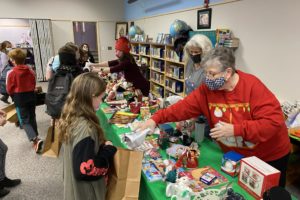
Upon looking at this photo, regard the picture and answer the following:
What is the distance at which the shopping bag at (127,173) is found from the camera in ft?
4.17

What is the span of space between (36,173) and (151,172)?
2.13 m

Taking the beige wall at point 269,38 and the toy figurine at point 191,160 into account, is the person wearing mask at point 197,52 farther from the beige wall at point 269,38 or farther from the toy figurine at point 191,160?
the beige wall at point 269,38

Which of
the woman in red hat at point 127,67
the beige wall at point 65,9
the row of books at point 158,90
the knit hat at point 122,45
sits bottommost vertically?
the row of books at point 158,90

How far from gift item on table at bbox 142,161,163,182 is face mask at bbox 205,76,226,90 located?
64 cm

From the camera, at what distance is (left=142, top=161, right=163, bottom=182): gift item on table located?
1.36 m

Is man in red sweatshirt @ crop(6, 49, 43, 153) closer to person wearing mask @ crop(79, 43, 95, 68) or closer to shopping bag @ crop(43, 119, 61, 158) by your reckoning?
shopping bag @ crop(43, 119, 61, 158)

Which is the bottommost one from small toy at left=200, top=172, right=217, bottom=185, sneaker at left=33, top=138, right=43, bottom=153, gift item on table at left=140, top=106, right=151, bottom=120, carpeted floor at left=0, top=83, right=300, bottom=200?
carpeted floor at left=0, top=83, right=300, bottom=200

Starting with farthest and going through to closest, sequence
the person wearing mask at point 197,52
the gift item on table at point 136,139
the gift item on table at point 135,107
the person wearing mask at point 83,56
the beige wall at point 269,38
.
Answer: the person wearing mask at point 83,56
the beige wall at point 269,38
the gift item on table at point 135,107
the person wearing mask at point 197,52
the gift item on table at point 136,139

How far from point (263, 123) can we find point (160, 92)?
5.10 metres

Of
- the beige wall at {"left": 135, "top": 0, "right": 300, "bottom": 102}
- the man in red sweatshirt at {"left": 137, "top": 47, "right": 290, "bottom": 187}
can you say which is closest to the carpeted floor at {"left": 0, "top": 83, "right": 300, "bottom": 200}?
the beige wall at {"left": 135, "top": 0, "right": 300, "bottom": 102}

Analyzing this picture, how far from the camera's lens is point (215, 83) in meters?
1.44

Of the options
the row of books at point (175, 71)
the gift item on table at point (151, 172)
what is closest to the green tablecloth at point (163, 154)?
the gift item on table at point (151, 172)

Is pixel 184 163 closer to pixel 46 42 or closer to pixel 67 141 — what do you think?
pixel 67 141

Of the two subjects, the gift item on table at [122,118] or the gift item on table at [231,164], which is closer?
the gift item on table at [231,164]
